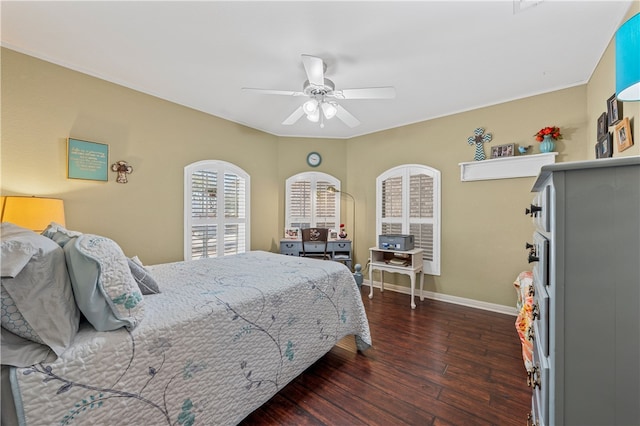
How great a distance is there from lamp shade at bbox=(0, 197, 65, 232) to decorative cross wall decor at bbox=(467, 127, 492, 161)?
446 centimetres

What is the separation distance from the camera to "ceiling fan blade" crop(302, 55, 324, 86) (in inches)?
75.9

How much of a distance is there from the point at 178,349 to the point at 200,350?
0.36 ft

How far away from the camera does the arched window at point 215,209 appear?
3.42m

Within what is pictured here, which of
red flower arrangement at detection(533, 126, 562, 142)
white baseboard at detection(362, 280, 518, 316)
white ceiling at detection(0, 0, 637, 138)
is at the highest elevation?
white ceiling at detection(0, 0, 637, 138)

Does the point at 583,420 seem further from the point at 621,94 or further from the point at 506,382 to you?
the point at 506,382

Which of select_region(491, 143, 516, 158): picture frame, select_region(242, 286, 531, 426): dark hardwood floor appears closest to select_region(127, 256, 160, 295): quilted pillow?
select_region(242, 286, 531, 426): dark hardwood floor

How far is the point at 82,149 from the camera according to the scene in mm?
2533

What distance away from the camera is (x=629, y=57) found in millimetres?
961

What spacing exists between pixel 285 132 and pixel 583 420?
4.42 meters

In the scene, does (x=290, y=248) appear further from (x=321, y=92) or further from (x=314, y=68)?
(x=314, y=68)

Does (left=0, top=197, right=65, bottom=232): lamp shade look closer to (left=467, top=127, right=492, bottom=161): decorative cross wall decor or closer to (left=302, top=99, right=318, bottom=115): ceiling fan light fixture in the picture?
(left=302, top=99, right=318, bottom=115): ceiling fan light fixture

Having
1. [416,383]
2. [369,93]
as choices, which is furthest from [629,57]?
[416,383]

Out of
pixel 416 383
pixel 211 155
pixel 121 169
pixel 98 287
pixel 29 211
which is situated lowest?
pixel 416 383

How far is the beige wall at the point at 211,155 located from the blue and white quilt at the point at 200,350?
128cm
